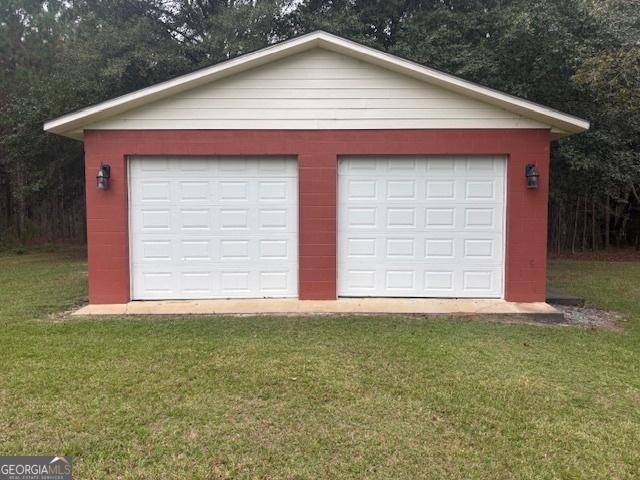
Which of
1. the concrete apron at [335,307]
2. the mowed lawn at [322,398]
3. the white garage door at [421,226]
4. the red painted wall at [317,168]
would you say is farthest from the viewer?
the white garage door at [421,226]

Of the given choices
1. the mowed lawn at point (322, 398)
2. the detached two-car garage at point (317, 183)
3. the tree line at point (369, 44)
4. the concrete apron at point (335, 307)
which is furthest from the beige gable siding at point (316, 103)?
the mowed lawn at point (322, 398)

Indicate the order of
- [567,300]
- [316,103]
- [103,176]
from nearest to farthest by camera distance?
[103,176] < [316,103] < [567,300]

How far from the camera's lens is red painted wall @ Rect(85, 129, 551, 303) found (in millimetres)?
7355

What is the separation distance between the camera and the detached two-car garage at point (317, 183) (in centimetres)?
733

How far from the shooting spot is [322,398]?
13.1 feet

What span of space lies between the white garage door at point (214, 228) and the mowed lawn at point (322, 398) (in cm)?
115

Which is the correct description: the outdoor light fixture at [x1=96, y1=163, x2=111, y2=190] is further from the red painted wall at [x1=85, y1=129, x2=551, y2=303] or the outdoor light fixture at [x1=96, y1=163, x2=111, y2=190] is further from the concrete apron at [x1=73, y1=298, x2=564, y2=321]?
the concrete apron at [x1=73, y1=298, x2=564, y2=321]

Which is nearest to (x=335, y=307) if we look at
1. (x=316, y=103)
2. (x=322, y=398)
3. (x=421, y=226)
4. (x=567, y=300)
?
(x=421, y=226)

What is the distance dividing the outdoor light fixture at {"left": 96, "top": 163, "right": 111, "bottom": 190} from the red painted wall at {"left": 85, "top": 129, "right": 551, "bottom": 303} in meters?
A: 0.07

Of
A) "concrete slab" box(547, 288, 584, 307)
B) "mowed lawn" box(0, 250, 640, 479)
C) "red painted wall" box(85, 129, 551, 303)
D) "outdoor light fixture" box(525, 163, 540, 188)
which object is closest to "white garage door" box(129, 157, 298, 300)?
"red painted wall" box(85, 129, 551, 303)

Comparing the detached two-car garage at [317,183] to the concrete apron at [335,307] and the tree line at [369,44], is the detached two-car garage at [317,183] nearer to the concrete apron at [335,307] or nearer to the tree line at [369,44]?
the concrete apron at [335,307]

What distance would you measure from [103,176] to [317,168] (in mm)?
3150

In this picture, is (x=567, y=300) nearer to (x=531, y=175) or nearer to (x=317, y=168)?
(x=531, y=175)

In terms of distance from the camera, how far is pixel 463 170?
7555 millimetres
